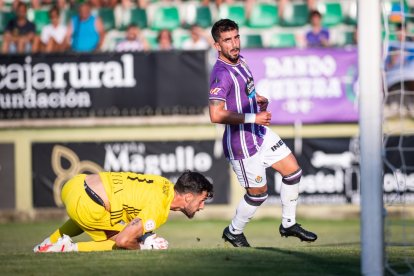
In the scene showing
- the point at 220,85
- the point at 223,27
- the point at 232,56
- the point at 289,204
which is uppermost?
the point at 223,27

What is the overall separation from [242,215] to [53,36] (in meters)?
8.28

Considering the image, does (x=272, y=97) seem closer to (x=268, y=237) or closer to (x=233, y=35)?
(x=268, y=237)

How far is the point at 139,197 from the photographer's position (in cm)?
960

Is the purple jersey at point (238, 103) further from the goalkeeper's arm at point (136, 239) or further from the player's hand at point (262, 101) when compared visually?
the goalkeeper's arm at point (136, 239)

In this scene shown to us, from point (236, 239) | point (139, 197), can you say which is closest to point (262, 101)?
point (236, 239)

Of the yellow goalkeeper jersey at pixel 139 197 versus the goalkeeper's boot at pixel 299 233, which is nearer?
the yellow goalkeeper jersey at pixel 139 197

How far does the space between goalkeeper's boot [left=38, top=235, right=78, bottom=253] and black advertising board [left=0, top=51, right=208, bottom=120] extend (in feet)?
Answer: 21.7

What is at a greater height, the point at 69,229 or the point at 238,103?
the point at 238,103

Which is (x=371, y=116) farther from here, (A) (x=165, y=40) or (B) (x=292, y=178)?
(A) (x=165, y=40)

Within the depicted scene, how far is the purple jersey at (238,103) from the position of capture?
1009 cm

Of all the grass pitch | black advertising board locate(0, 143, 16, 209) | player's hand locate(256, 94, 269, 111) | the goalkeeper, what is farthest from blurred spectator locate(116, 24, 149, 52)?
the grass pitch

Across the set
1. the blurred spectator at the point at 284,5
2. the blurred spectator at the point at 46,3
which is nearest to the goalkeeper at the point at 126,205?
the blurred spectator at the point at 46,3

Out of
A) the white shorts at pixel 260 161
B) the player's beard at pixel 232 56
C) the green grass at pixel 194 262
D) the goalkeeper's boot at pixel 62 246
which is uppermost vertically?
the player's beard at pixel 232 56

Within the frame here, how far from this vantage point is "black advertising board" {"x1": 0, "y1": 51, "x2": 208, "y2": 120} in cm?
1648
